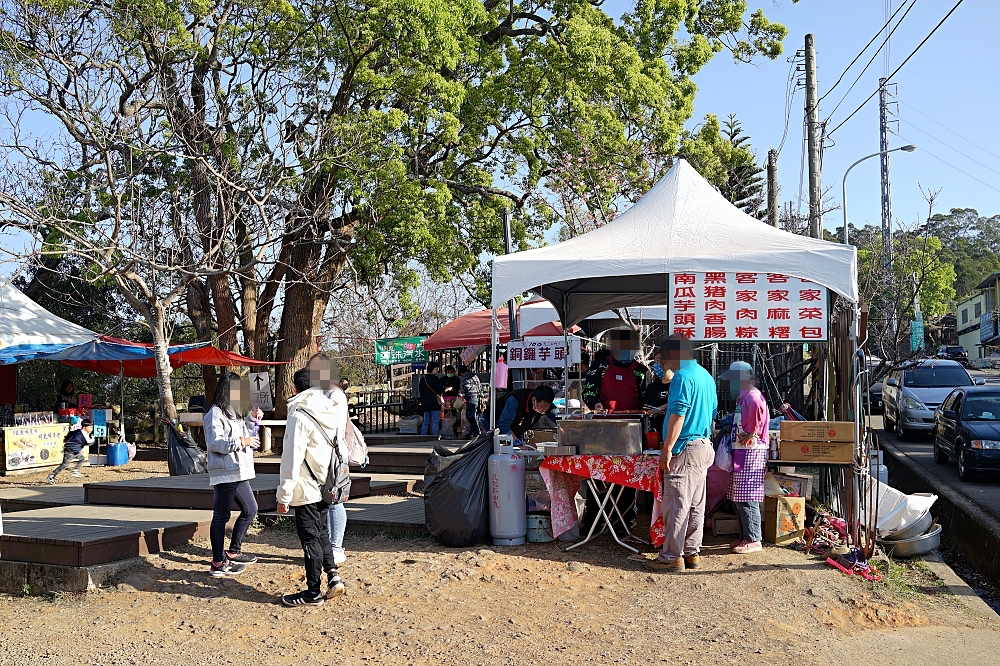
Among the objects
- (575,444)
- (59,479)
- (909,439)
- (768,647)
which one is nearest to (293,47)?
(59,479)

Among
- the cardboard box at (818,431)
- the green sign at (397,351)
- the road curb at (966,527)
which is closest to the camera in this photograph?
the cardboard box at (818,431)

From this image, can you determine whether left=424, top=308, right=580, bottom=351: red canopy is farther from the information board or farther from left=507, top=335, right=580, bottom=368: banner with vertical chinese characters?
left=507, top=335, right=580, bottom=368: banner with vertical chinese characters

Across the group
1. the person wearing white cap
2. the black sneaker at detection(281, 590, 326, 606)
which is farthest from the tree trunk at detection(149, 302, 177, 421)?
the person wearing white cap

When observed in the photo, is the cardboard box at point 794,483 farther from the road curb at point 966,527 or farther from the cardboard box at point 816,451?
the road curb at point 966,527

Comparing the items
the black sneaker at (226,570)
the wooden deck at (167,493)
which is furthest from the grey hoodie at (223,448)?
the wooden deck at (167,493)

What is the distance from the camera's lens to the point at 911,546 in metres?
8.38

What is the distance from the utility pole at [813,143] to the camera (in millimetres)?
17344

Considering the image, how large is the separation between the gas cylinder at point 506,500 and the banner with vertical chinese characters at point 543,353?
8.16 feet

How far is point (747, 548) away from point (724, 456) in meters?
0.81

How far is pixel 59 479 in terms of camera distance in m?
14.1

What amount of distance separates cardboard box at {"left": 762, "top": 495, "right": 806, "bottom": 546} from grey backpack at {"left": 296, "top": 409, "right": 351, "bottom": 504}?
391cm

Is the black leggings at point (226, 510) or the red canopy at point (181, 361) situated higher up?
the red canopy at point (181, 361)

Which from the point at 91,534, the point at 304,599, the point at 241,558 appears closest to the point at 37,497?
the point at 91,534

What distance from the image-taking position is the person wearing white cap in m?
7.57
